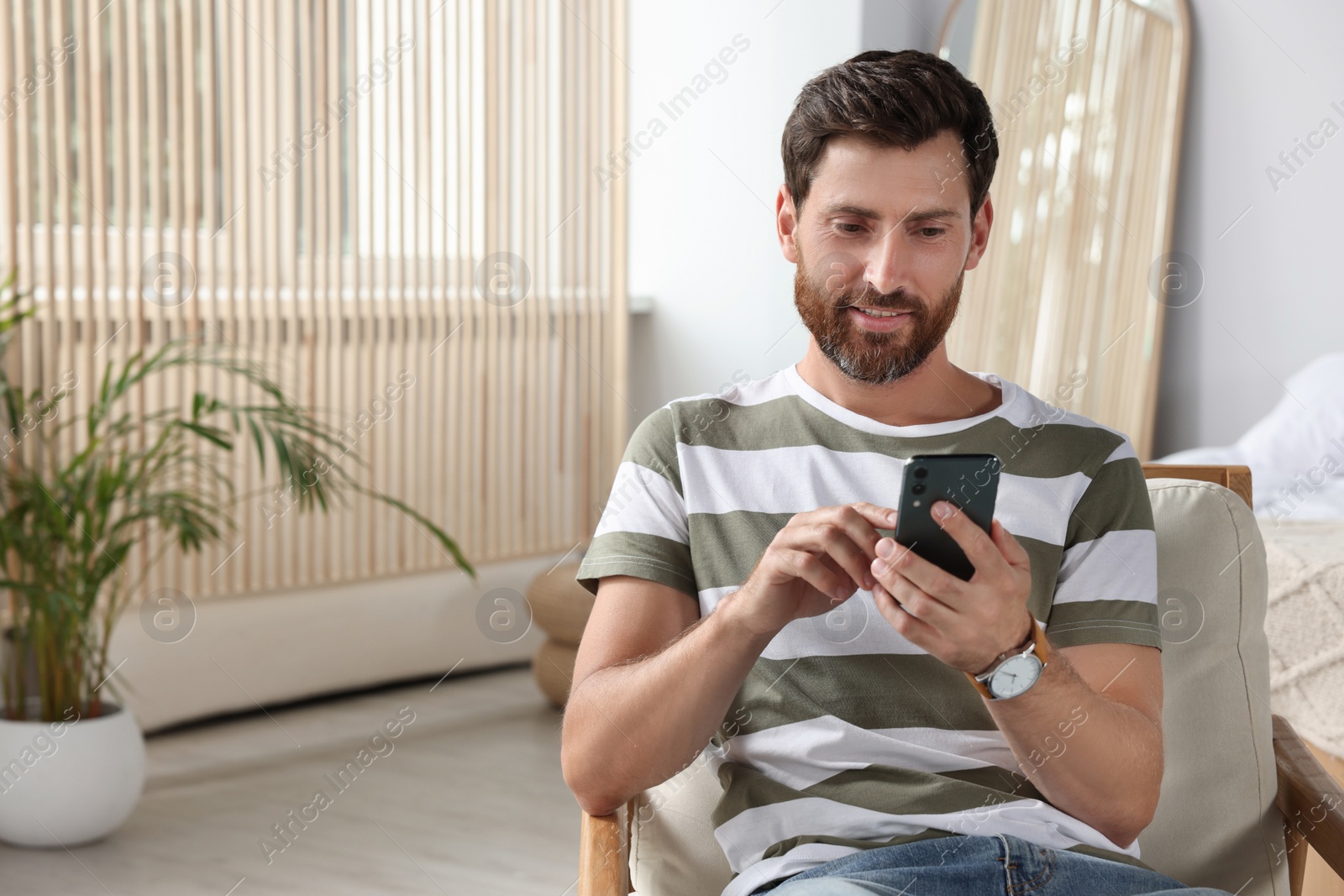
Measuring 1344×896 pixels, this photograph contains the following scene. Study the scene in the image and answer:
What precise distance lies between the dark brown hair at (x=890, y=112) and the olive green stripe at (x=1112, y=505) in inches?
12.2

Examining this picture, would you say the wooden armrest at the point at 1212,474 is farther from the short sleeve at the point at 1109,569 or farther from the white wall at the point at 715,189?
the white wall at the point at 715,189

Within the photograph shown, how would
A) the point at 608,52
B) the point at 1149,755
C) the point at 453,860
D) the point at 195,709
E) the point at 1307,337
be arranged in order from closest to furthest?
the point at 1149,755, the point at 453,860, the point at 195,709, the point at 1307,337, the point at 608,52

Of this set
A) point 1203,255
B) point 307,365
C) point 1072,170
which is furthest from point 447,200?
point 1203,255

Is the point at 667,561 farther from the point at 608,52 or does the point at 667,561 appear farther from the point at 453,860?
the point at 608,52

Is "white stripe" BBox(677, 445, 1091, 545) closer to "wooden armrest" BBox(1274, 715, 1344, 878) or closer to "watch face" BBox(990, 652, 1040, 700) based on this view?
"watch face" BBox(990, 652, 1040, 700)

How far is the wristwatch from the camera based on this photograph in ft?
3.23

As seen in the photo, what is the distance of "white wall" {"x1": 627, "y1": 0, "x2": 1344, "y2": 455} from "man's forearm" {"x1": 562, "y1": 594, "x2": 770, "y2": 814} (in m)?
2.72

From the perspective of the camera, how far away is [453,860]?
244 centimetres

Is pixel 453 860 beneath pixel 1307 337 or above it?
beneath

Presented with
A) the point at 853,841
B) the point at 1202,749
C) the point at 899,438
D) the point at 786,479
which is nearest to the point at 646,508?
the point at 786,479

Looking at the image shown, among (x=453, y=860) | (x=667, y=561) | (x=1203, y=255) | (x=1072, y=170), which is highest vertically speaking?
(x=1072, y=170)

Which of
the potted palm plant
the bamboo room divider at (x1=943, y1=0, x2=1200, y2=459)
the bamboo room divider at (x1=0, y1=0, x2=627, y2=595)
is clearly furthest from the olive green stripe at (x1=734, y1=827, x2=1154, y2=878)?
the bamboo room divider at (x1=943, y1=0, x2=1200, y2=459)

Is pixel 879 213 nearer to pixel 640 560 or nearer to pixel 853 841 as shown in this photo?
pixel 640 560

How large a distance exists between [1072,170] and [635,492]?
283cm
